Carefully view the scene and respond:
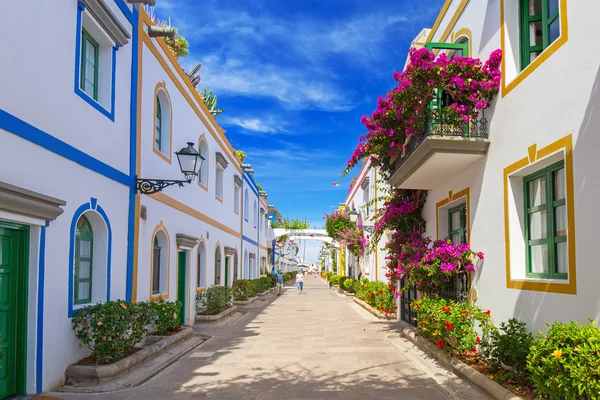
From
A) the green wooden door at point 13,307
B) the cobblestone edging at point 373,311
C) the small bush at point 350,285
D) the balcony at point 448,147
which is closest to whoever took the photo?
the green wooden door at point 13,307

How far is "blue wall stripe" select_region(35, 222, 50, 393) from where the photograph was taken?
5.95 meters

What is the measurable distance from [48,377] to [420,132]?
22.1 feet

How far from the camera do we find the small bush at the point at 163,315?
8891 millimetres

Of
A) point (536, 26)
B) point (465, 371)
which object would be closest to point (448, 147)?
point (536, 26)

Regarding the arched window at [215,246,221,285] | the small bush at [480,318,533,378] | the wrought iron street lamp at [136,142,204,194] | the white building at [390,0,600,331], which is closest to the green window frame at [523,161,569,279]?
the white building at [390,0,600,331]

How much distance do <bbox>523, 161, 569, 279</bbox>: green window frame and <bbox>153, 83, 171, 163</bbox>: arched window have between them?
24.3ft

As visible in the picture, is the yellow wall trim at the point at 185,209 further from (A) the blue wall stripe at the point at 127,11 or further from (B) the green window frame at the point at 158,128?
(A) the blue wall stripe at the point at 127,11

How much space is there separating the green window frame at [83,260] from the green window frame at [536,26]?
Result: 22.1 ft

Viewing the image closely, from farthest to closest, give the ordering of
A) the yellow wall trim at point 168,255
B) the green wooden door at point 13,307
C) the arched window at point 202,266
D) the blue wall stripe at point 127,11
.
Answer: the arched window at point 202,266
the yellow wall trim at point 168,255
the blue wall stripe at point 127,11
the green wooden door at point 13,307

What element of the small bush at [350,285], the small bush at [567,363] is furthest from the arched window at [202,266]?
the small bush at [350,285]

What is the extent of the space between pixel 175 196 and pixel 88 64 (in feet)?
15.4

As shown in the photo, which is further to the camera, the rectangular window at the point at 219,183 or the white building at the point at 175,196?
the rectangular window at the point at 219,183

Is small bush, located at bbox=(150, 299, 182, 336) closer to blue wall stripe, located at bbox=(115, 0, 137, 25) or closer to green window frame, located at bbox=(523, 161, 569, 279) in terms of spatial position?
blue wall stripe, located at bbox=(115, 0, 137, 25)

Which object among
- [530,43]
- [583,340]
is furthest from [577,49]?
[583,340]
